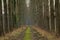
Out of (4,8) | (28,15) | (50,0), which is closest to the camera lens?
(4,8)

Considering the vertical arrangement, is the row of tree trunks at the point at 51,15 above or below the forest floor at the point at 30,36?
above

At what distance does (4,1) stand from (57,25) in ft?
23.9

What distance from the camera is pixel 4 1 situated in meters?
21.2

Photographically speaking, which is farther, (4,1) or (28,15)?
(28,15)

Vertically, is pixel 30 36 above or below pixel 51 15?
below

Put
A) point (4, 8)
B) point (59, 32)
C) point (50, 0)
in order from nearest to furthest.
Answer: point (59, 32), point (4, 8), point (50, 0)

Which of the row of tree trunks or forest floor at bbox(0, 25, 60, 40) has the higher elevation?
the row of tree trunks

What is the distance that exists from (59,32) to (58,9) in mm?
2075

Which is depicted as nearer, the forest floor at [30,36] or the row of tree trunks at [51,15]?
the forest floor at [30,36]

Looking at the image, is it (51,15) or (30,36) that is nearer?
(30,36)

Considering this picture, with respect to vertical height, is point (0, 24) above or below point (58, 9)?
below

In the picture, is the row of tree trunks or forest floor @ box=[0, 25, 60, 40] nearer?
forest floor @ box=[0, 25, 60, 40]

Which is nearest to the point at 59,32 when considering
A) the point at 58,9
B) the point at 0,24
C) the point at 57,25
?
the point at 57,25

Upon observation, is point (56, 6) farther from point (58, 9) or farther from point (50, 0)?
point (50, 0)
